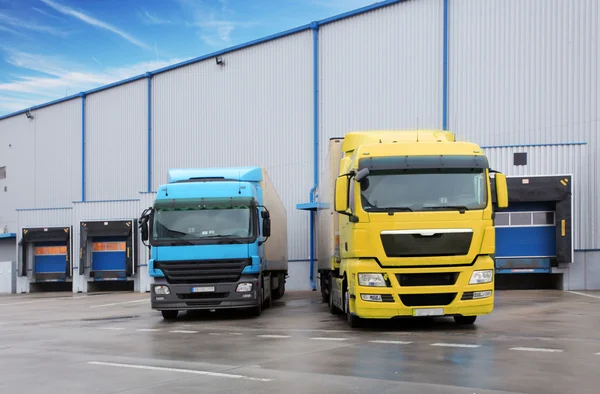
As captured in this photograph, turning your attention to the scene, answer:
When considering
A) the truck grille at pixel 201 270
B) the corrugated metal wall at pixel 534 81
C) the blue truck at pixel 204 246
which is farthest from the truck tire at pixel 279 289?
the corrugated metal wall at pixel 534 81

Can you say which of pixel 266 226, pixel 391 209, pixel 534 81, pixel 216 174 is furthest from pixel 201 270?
pixel 534 81

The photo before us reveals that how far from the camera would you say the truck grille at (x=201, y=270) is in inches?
605

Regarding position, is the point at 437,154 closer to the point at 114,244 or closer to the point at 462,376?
the point at 462,376

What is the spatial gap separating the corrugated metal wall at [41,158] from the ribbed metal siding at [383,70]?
16350 mm

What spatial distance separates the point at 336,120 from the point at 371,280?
18.4m

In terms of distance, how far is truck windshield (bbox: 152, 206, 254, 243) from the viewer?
610 inches

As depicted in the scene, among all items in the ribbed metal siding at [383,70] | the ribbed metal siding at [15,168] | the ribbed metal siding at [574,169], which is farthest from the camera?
the ribbed metal siding at [15,168]

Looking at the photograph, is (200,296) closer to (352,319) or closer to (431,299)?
(352,319)

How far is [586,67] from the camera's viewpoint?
24625mm

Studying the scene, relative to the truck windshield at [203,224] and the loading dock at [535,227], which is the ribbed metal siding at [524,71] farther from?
the truck windshield at [203,224]

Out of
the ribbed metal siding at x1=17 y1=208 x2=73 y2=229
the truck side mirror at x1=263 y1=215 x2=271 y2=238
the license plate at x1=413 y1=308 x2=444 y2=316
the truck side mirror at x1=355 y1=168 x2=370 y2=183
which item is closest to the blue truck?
the truck side mirror at x1=263 y1=215 x2=271 y2=238

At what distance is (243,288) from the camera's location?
15.5 meters

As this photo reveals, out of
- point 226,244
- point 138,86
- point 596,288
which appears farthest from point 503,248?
point 138,86

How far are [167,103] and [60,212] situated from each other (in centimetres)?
823
